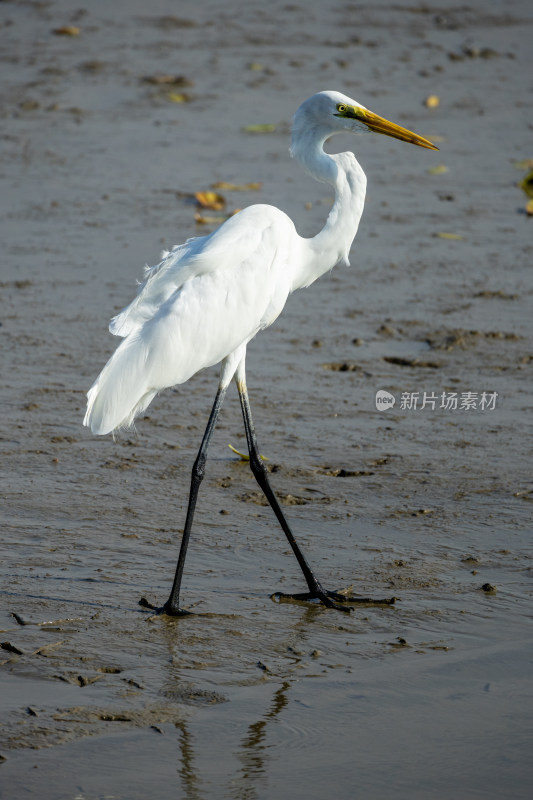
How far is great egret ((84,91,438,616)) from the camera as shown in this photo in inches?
179

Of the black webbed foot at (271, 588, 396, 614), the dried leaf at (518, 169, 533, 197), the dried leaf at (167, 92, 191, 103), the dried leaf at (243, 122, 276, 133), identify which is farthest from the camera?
the dried leaf at (167, 92, 191, 103)

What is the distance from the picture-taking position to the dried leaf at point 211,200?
9.68 m

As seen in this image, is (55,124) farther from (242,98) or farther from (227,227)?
(227,227)

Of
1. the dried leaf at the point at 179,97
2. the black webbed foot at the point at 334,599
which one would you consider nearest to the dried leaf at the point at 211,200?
the dried leaf at the point at 179,97

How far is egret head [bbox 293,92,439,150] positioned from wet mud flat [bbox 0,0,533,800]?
1.73 metres

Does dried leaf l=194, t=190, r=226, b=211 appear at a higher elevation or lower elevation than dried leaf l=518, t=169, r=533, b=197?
lower

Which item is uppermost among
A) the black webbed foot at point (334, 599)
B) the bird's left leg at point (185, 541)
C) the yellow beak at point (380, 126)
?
the yellow beak at point (380, 126)

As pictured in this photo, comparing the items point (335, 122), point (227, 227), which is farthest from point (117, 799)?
point (335, 122)

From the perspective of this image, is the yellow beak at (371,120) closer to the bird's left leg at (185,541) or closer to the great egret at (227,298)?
the great egret at (227,298)

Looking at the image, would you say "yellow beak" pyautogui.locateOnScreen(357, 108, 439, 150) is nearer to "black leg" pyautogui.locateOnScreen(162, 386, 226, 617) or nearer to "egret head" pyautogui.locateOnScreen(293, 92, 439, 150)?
"egret head" pyautogui.locateOnScreen(293, 92, 439, 150)

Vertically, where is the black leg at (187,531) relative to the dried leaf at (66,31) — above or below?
below

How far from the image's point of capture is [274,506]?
477cm

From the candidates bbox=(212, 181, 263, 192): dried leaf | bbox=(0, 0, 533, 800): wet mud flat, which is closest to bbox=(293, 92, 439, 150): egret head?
bbox=(0, 0, 533, 800): wet mud flat

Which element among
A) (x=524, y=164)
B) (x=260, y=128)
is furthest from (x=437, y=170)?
(x=260, y=128)
